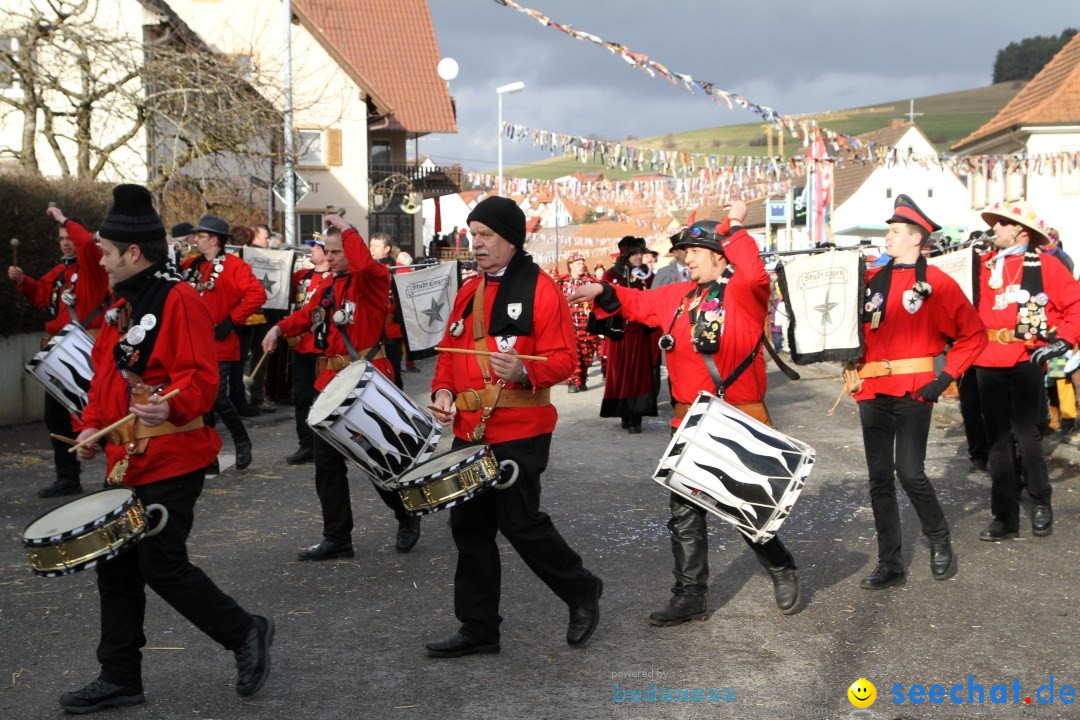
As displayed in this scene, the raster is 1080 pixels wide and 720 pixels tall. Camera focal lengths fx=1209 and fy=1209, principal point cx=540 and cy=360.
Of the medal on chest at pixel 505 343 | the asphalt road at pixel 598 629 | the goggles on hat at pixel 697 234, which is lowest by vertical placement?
the asphalt road at pixel 598 629

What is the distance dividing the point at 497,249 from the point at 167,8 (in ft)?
76.7

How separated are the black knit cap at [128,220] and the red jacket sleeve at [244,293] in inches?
207

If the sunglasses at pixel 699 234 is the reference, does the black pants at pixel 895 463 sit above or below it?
below

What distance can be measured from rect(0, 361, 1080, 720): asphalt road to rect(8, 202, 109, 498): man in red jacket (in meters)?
0.34

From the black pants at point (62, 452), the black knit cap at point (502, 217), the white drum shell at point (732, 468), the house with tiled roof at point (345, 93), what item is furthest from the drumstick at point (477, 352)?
the house with tiled roof at point (345, 93)

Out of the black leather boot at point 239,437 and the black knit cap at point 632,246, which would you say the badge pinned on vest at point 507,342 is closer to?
the black leather boot at point 239,437

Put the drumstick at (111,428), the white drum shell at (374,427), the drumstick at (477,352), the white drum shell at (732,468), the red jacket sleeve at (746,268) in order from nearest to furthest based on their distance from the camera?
the drumstick at (111,428) → the drumstick at (477,352) → the white drum shell at (732,468) → the white drum shell at (374,427) → the red jacket sleeve at (746,268)

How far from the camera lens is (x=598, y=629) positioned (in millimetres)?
5797

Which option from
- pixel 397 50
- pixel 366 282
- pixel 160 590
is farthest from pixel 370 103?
pixel 160 590

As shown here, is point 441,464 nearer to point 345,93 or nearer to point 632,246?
point 632,246

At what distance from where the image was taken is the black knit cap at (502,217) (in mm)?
5363

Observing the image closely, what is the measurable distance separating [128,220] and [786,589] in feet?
11.5

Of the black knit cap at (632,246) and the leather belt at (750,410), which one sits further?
the black knit cap at (632,246)

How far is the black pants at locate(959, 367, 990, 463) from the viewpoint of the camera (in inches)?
383
